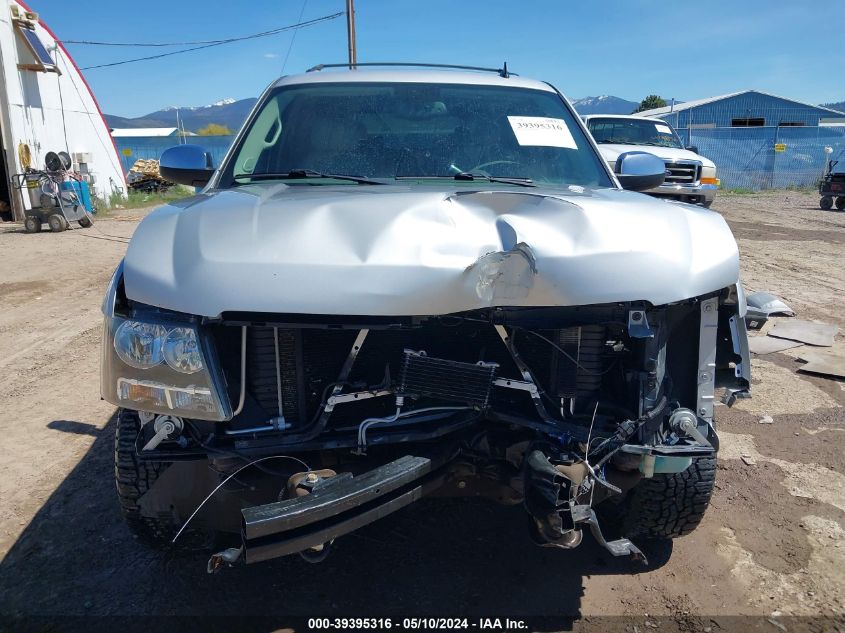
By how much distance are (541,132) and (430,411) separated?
1.67m

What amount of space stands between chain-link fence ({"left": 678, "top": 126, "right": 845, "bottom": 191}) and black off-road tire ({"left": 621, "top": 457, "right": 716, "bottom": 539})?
89.7ft

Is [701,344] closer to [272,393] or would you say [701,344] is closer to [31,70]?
[272,393]

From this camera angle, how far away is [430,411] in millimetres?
2193

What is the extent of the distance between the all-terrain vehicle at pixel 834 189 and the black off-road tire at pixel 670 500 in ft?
58.5

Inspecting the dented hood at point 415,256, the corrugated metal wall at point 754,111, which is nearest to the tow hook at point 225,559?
the dented hood at point 415,256

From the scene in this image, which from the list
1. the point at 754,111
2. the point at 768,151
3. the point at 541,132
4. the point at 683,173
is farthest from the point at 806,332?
the point at 754,111

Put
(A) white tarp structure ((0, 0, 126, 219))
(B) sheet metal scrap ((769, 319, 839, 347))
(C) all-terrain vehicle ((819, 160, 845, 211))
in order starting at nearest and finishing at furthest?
(B) sheet metal scrap ((769, 319, 839, 347)), (A) white tarp structure ((0, 0, 126, 219)), (C) all-terrain vehicle ((819, 160, 845, 211))

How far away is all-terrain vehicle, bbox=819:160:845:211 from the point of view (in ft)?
55.3

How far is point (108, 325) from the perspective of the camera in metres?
1.98

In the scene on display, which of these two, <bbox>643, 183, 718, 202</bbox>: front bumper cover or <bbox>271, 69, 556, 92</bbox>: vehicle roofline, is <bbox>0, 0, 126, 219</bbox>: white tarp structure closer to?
<bbox>643, 183, 718, 202</bbox>: front bumper cover

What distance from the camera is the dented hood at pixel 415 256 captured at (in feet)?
5.95

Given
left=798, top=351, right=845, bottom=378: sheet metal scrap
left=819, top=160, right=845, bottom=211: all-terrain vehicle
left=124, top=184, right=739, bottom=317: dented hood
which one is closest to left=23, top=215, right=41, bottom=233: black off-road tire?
left=124, top=184, right=739, bottom=317: dented hood

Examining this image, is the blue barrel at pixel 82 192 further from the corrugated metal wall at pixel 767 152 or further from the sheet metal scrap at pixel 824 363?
the corrugated metal wall at pixel 767 152

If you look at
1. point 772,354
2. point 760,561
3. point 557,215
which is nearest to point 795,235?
point 772,354
